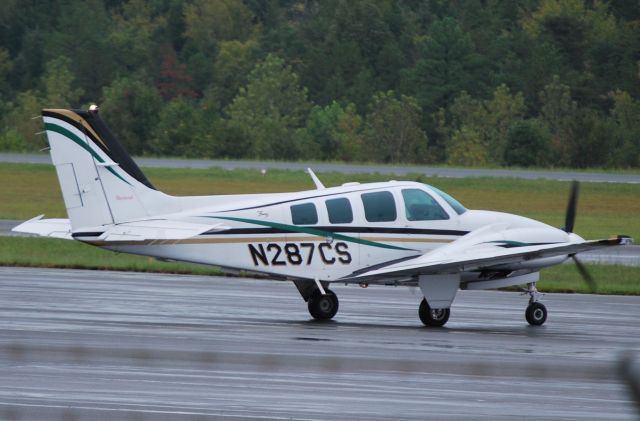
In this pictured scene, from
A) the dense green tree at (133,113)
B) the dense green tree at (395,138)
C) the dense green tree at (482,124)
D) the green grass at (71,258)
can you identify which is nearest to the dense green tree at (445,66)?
the dense green tree at (482,124)

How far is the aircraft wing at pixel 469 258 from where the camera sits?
17859 millimetres

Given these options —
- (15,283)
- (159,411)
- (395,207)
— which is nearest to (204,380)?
(159,411)

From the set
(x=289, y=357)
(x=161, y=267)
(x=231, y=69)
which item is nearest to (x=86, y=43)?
(x=231, y=69)

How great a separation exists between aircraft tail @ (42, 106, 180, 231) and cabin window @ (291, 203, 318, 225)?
169cm

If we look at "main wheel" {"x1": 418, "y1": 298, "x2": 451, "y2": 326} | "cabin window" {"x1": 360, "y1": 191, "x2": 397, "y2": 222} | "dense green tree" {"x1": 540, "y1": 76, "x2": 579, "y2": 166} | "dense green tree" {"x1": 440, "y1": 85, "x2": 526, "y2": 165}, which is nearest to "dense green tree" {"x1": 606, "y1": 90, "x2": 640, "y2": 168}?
"dense green tree" {"x1": 540, "y1": 76, "x2": 579, "y2": 166}

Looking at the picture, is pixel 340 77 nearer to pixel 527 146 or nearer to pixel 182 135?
pixel 182 135

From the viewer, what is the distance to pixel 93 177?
1770 centimetres

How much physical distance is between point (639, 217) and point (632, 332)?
27002 mm

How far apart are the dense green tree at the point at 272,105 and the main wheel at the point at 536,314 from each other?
52674mm

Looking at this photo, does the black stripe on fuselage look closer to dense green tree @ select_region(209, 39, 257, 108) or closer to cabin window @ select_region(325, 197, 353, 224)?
cabin window @ select_region(325, 197, 353, 224)

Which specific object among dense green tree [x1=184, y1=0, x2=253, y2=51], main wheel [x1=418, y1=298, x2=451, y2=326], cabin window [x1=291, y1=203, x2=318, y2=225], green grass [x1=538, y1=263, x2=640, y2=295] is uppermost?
dense green tree [x1=184, y1=0, x2=253, y2=51]

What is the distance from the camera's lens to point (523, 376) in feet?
45.2

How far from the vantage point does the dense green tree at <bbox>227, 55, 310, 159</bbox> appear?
72.9m

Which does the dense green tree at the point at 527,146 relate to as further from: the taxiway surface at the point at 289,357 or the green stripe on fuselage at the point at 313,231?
the green stripe on fuselage at the point at 313,231
